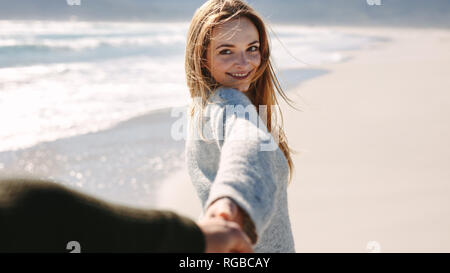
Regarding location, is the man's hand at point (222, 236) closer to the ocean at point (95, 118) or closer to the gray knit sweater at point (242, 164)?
the gray knit sweater at point (242, 164)

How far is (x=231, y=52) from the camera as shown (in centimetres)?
134

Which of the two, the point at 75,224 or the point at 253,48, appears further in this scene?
the point at 253,48

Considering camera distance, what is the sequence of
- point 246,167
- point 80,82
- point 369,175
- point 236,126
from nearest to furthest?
point 246,167 → point 236,126 → point 369,175 → point 80,82

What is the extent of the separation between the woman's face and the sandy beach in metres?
1.00

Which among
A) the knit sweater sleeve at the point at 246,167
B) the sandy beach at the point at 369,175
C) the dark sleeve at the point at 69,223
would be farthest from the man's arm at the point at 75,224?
the sandy beach at the point at 369,175

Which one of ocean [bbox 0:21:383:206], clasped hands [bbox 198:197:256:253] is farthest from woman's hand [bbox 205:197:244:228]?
ocean [bbox 0:21:383:206]

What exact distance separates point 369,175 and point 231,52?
128 inches

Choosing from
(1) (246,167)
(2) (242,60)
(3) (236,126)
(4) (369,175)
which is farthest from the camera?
(4) (369,175)

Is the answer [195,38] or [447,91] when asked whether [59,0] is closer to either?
[447,91]

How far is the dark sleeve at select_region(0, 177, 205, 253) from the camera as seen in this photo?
0.49 meters

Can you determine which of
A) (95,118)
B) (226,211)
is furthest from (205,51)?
(95,118)

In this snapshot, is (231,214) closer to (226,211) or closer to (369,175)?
(226,211)

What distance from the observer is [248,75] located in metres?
1.36

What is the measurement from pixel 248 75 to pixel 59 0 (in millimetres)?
35987
